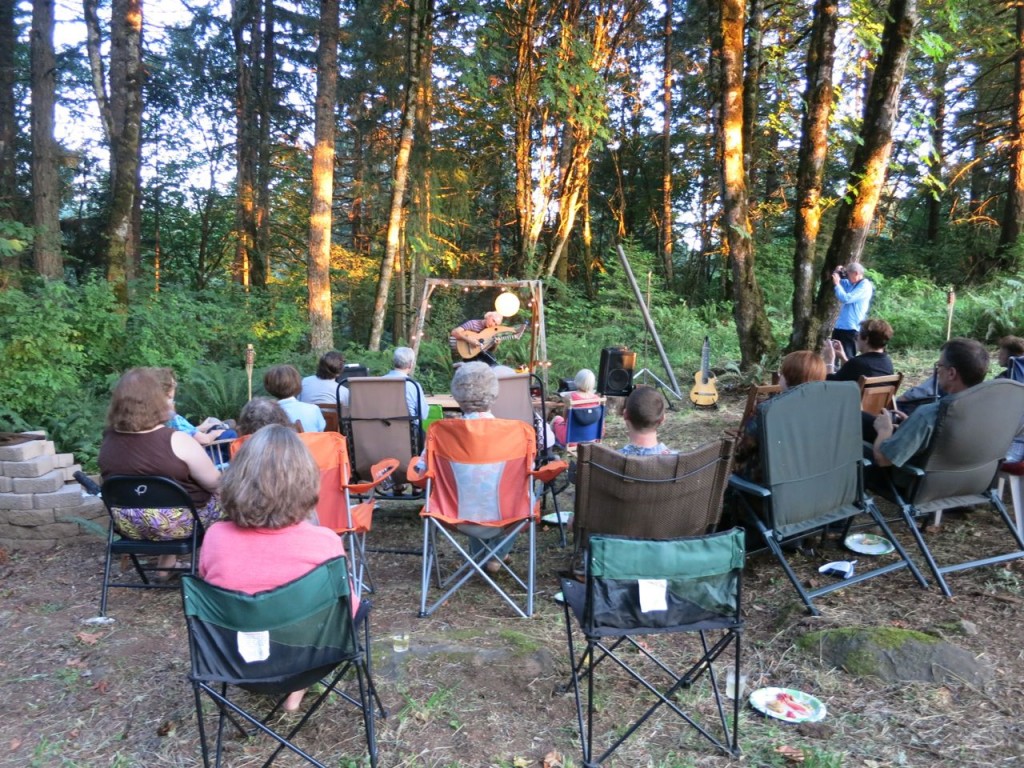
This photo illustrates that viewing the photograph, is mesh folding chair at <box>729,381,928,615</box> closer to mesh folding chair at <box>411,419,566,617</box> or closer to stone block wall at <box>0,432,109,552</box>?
mesh folding chair at <box>411,419,566,617</box>

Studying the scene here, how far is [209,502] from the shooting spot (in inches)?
142

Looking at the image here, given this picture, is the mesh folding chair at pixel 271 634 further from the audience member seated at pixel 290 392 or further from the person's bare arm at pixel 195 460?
the audience member seated at pixel 290 392

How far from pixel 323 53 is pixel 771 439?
8.64 meters

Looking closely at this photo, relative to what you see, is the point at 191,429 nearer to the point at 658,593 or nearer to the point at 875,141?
the point at 658,593

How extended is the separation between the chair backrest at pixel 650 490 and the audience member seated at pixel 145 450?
1.96 m

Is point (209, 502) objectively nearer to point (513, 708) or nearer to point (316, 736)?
point (316, 736)

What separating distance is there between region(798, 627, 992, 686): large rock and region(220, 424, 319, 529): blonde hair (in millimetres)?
2164

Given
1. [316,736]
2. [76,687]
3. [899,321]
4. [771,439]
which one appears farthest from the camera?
[899,321]

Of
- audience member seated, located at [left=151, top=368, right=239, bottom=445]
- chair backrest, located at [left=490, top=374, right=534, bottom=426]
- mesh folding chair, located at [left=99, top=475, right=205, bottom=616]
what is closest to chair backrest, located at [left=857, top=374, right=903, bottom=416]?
chair backrest, located at [left=490, top=374, right=534, bottom=426]

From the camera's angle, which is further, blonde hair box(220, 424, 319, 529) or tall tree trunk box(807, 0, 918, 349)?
tall tree trunk box(807, 0, 918, 349)

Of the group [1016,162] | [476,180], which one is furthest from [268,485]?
[1016,162]

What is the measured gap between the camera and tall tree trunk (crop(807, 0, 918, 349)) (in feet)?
19.8

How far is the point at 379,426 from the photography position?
4.76m

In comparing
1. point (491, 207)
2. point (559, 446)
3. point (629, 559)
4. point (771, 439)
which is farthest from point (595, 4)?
point (629, 559)
